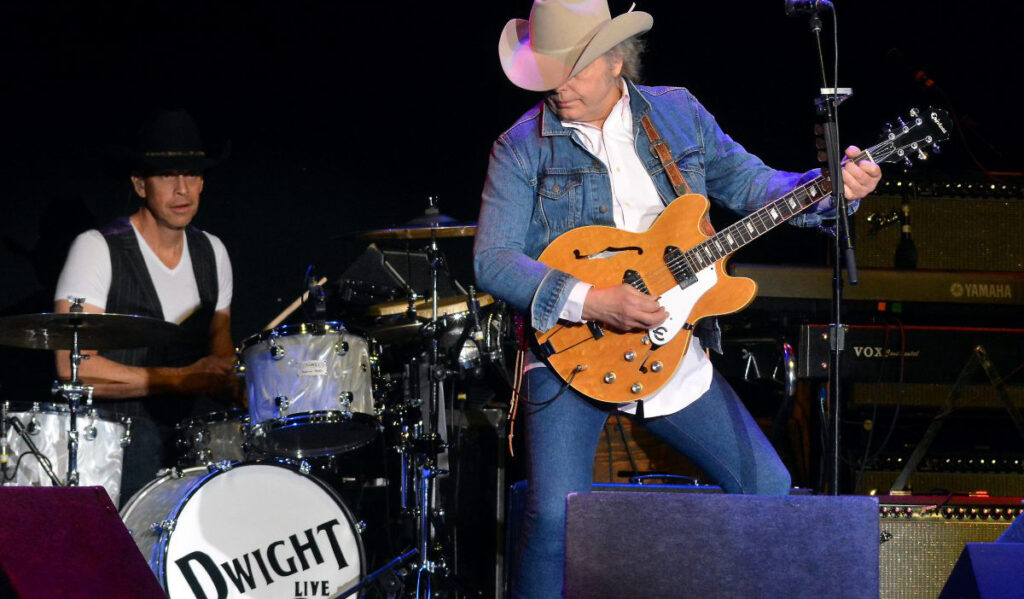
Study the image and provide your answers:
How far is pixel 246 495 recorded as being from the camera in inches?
195

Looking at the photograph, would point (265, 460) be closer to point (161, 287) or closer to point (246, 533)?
point (246, 533)

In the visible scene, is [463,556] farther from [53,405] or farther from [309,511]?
[53,405]

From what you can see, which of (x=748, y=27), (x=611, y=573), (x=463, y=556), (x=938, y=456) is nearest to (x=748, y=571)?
(x=611, y=573)

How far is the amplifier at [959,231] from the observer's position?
5.19 meters

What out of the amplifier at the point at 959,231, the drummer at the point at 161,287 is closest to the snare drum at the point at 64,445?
the drummer at the point at 161,287

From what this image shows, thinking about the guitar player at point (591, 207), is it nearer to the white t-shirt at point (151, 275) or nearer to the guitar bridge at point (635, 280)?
the guitar bridge at point (635, 280)

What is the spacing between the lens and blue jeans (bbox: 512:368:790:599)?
127 inches

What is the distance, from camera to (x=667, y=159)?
11.7 ft

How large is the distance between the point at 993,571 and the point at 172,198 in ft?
15.6

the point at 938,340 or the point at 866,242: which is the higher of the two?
the point at 866,242

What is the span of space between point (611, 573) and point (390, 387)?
116 inches

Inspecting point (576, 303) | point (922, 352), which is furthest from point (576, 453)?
point (922, 352)

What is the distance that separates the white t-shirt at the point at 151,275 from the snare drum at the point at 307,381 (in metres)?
0.89

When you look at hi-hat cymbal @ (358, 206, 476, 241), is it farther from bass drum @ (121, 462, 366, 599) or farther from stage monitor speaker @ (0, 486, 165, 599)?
stage monitor speaker @ (0, 486, 165, 599)
